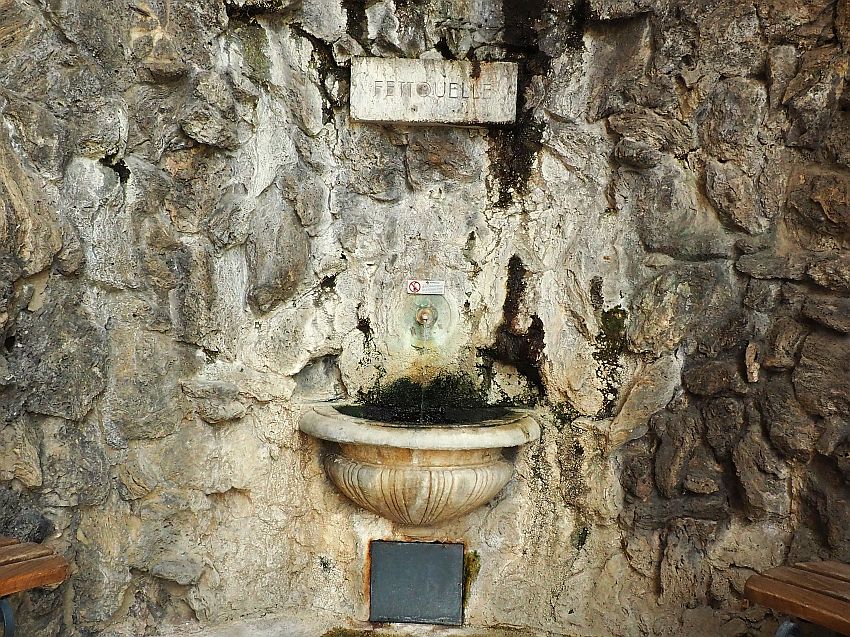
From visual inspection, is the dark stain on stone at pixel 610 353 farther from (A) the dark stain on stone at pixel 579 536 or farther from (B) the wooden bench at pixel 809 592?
(B) the wooden bench at pixel 809 592

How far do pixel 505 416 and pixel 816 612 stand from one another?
1396mm

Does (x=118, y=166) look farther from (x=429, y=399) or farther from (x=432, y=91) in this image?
(x=429, y=399)

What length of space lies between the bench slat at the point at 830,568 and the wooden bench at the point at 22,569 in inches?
84.6

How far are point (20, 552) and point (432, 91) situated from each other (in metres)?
2.23

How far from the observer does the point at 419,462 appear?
2990 mm

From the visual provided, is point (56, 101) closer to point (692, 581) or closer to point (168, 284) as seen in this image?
point (168, 284)

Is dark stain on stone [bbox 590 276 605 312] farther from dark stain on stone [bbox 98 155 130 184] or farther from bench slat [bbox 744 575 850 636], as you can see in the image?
dark stain on stone [bbox 98 155 130 184]

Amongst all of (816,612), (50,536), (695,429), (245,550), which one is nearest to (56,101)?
(50,536)

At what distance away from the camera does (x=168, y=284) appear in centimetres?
296

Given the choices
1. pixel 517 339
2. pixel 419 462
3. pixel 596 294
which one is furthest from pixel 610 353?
pixel 419 462

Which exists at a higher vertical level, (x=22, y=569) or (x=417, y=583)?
(x=22, y=569)

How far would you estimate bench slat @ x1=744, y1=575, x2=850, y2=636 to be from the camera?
2.06m

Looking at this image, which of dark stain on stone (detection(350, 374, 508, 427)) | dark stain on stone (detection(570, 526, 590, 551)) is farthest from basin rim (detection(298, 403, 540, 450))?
dark stain on stone (detection(570, 526, 590, 551))

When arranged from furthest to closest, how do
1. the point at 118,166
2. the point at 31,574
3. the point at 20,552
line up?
the point at 118,166
the point at 20,552
the point at 31,574
